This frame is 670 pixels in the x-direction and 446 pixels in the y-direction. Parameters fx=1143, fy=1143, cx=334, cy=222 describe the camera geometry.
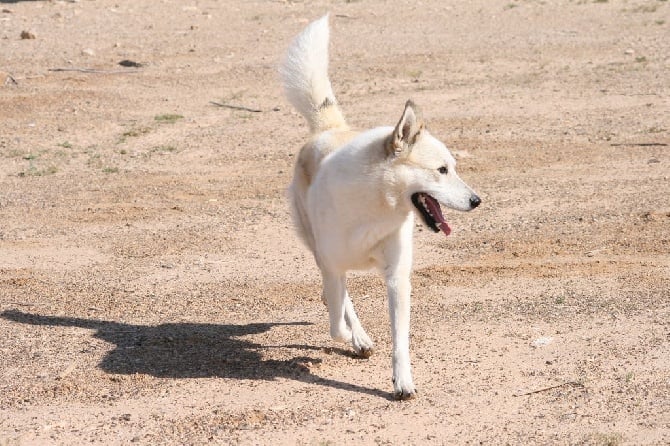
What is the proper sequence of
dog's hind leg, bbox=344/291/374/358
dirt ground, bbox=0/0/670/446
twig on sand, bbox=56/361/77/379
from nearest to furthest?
1. dirt ground, bbox=0/0/670/446
2. twig on sand, bbox=56/361/77/379
3. dog's hind leg, bbox=344/291/374/358

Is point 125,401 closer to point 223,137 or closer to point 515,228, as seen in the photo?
point 515,228

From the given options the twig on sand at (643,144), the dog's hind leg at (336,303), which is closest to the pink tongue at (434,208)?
the dog's hind leg at (336,303)

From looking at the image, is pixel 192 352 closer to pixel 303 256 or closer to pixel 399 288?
pixel 399 288

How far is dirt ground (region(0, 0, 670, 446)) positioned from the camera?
253 inches

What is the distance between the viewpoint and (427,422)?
20.3 feet

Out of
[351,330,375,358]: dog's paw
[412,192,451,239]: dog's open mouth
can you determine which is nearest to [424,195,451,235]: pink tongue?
[412,192,451,239]: dog's open mouth

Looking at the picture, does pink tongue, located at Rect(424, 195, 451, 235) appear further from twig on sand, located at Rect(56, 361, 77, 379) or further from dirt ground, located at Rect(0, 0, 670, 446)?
twig on sand, located at Rect(56, 361, 77, 379)

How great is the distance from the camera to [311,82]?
7781mm

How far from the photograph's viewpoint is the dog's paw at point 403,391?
6.50 meters

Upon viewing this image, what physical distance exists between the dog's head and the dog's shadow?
117cm

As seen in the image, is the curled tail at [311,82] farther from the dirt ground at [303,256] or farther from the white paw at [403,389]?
the white paw at [403,389]

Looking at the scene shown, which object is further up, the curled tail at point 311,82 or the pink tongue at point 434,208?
the curled tail at point 311,82

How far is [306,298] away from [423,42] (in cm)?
1227

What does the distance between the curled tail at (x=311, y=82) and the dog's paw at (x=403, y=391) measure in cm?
200
